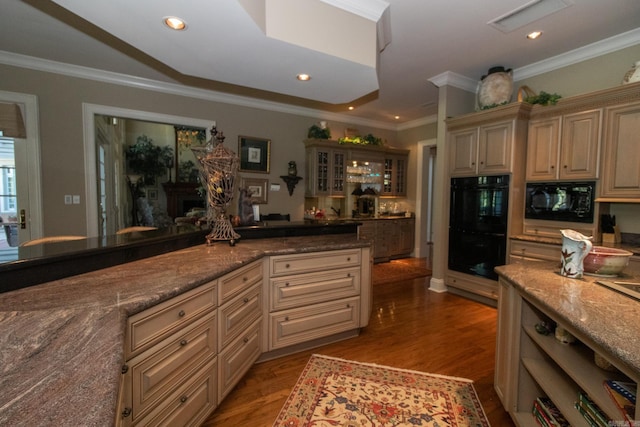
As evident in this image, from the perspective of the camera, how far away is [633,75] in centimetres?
263

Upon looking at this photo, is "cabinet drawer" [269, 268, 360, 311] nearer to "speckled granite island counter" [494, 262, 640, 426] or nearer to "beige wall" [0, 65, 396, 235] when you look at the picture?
"speckled granite island counter" [494, 262, 640, 426]

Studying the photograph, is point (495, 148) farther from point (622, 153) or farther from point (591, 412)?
point (591, 412)

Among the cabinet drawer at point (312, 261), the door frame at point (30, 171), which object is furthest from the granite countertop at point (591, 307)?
the door frame at point (30, 171)

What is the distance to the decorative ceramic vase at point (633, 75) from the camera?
2.60 meters

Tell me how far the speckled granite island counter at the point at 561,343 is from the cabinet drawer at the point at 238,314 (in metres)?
1.58

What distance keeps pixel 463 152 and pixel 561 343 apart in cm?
276

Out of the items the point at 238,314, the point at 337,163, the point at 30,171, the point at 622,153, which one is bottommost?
the point at 238,314

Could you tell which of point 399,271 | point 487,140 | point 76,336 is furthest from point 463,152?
point 76,336

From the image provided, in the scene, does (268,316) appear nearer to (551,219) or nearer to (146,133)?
(551,219)

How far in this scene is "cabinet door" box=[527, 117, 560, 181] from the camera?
122 inches

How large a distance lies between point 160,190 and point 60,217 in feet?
12.7

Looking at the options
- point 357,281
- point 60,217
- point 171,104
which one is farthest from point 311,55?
point 60,217

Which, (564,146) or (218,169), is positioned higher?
(564,146)

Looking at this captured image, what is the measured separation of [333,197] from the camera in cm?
573
